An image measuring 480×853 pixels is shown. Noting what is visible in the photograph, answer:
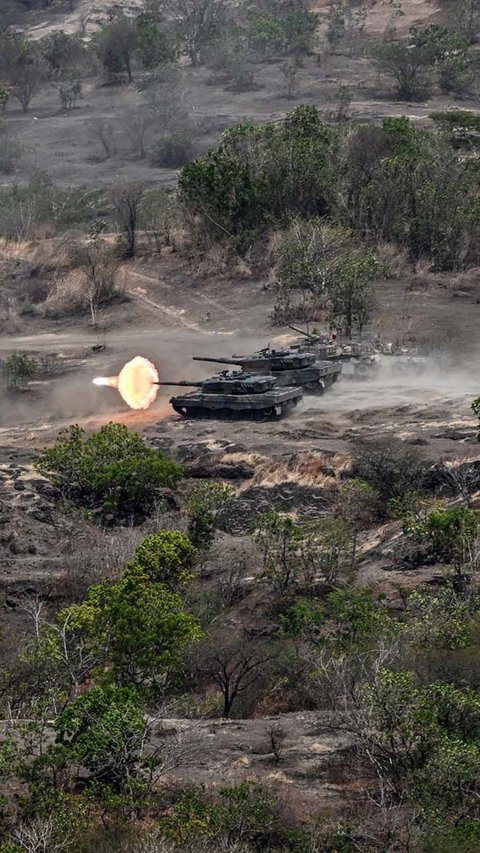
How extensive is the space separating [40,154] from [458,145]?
3575 centimetres

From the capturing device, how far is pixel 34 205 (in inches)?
3196

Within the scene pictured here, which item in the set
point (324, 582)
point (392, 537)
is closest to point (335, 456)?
point (392, 537)

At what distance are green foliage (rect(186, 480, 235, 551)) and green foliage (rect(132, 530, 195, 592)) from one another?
3.82 m

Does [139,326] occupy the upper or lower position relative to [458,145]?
lower

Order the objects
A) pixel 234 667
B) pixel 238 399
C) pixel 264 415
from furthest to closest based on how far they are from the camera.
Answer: pixel 264 415
pixel 238 399
pixel 234 667

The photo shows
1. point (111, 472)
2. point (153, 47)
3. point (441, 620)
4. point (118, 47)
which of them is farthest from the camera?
point (118, 47)

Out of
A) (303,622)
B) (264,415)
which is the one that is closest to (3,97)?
(264,415)

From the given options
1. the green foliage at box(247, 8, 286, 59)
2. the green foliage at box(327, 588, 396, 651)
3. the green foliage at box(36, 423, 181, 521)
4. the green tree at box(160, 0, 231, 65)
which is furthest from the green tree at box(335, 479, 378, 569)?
the green tree at box(160, 0, 231, 65)

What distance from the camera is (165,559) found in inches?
1254

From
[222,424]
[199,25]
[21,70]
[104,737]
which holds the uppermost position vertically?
[199,25]

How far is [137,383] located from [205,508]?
15689 millimetres

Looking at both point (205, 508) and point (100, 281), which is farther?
point (100, 281)

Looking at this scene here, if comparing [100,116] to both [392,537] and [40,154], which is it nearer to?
[40,154]

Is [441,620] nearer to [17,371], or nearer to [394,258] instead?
[17,371]
